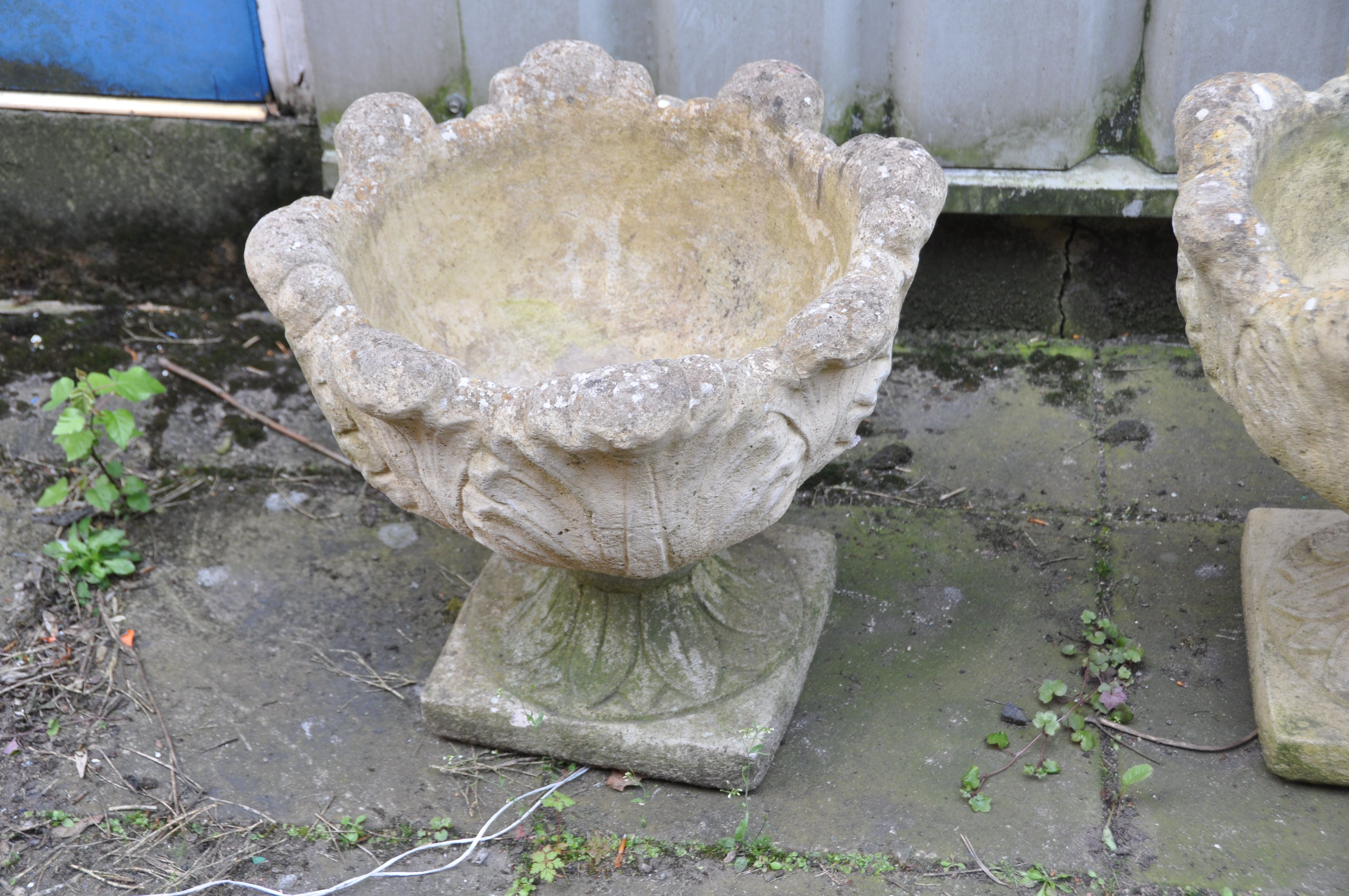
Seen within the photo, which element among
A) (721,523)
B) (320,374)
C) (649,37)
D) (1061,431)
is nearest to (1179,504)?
(1061,431)

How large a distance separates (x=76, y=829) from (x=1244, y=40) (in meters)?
3.05

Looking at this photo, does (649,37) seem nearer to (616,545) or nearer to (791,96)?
(791,96)

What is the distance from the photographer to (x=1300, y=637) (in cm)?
229

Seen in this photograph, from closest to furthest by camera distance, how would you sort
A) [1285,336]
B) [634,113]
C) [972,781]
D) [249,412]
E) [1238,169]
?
[1285,336] → [1238,169] → [972,781] → [634,113] → [249,412]

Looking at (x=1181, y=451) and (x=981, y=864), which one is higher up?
(x=1181, y=451)

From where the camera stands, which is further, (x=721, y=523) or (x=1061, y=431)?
(x=1061, y=431)

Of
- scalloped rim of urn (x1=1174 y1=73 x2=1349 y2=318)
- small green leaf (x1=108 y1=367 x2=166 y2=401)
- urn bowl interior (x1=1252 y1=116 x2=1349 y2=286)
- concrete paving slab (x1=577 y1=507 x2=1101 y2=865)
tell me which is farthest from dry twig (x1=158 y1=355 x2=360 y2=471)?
urn bowl interior (x1=1252 y1=116 x2=1349 y2=286)

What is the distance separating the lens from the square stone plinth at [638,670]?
226 centimetres

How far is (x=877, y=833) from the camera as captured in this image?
7.06ft

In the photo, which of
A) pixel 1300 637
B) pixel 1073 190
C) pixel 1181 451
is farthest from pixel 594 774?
pixel 1073 190

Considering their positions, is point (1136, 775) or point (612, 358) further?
point (612, 358)

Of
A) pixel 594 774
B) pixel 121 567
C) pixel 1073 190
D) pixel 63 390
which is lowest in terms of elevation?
pixel 594 774

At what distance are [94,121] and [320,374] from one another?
1.83 meters

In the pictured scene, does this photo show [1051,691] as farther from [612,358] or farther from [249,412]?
[249,412]
